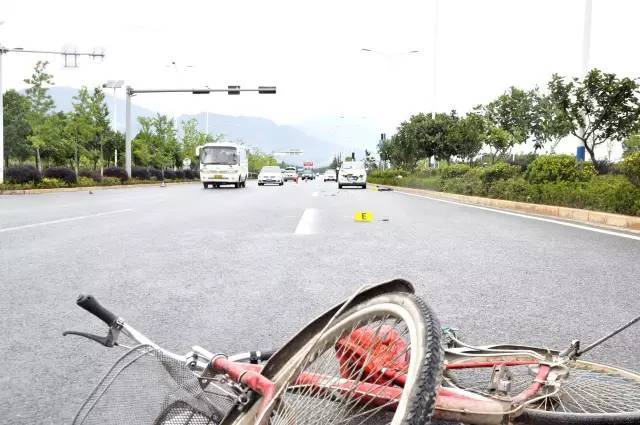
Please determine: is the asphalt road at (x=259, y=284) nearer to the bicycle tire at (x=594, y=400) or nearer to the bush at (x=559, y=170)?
the bicycle tire at (x=594, y=400)

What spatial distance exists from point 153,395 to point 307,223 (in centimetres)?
1094

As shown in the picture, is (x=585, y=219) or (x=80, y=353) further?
(x=585, y=219)

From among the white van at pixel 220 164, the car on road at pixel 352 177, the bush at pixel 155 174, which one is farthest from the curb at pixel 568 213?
the bush at pixel 155 174

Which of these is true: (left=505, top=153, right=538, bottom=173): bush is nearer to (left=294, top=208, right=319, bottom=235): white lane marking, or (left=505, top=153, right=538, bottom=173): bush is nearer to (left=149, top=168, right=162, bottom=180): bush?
(left=294, top=208, right=319, bottom=235): white lane marking

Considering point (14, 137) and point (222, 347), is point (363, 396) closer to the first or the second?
Result: point (222, 347)

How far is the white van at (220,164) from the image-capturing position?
40.7 m

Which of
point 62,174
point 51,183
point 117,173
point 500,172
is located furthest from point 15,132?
point 500,172

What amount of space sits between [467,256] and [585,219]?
7.56 meters

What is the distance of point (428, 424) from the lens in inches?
59.6

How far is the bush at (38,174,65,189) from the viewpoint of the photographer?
31.2 metres

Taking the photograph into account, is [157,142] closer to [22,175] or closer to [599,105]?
[22,175]

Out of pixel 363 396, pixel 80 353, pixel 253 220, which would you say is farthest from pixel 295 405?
pixel 253 220

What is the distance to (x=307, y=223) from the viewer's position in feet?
43.1

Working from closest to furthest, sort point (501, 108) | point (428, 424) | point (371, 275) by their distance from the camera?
1. point (428, 424)
2. point (371, 275)
3. point (501, 108)
